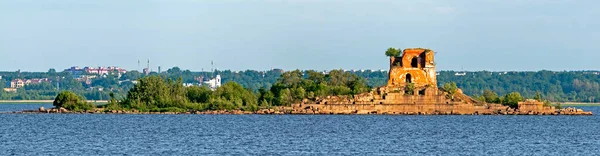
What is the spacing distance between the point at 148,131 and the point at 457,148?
24.2 metres

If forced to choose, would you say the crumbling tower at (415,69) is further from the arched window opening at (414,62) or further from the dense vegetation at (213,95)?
the dense vegetation at (213,95)

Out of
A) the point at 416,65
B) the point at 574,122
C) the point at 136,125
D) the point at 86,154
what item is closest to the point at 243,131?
the point at 136,125

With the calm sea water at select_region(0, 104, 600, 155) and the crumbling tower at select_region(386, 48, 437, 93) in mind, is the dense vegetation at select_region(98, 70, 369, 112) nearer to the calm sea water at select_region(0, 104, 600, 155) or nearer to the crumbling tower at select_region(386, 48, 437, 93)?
the crumbling tower at select_region(386, 48, 437, 93)

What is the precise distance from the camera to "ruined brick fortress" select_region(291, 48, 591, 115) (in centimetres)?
12875

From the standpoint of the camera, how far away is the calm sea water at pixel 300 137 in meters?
69.3

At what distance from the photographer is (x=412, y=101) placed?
423ft

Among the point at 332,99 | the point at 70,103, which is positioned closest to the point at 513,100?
the point at 332,99

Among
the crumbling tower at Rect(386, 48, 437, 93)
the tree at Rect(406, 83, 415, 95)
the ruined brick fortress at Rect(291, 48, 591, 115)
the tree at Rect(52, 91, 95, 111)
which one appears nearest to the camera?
the tree at Rect(406, 83, 415, 95)

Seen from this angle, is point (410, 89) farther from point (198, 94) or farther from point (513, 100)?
point (198, 94)

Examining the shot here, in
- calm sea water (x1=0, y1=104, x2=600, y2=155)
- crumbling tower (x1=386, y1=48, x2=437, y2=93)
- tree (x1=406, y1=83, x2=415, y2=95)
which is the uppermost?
crumbling tower (x1=386, y1=48, x2=437, y2=93)

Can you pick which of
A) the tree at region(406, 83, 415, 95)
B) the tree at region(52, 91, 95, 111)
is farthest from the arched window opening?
the tree at region(52, 91, 95, 111)

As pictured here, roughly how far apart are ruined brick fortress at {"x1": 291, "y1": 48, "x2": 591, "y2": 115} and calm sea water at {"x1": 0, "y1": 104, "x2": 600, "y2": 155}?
1198cm

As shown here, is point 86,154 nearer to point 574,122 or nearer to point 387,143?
point 387,143

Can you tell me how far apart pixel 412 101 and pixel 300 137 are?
48078 mm
